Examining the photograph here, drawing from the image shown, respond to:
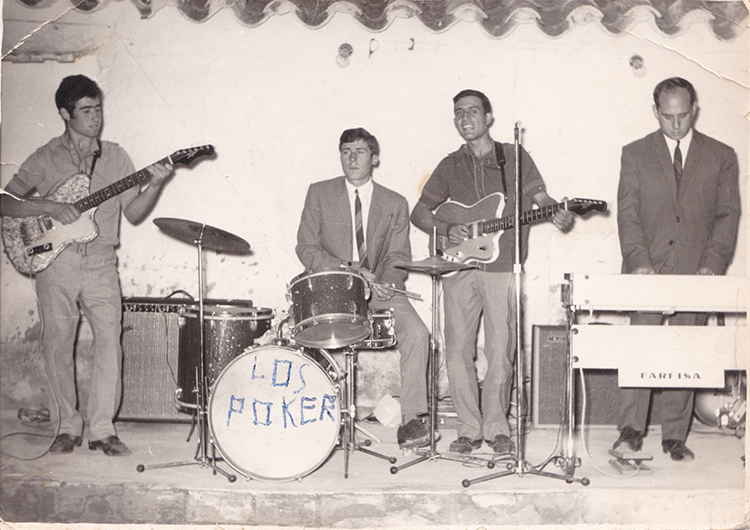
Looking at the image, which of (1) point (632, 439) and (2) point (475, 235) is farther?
(2) point (475, 235)

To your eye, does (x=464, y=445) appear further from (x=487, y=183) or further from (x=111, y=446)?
(x=111, y=446)

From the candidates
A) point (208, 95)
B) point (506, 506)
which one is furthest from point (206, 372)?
point (208, 95)

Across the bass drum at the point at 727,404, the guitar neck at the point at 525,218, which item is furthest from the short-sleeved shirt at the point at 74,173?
the bass drum at the point at 727,404

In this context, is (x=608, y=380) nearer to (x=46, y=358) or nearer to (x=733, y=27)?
(x=733, y=27)

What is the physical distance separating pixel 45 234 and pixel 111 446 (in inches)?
60.4

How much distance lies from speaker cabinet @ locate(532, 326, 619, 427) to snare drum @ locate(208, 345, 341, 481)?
1.94 m

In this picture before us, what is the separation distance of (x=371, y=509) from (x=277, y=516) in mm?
546

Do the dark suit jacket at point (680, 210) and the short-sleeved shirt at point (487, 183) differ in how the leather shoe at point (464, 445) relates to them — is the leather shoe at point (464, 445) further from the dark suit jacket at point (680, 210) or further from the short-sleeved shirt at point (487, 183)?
the dark suit jacket at point (680, 210)

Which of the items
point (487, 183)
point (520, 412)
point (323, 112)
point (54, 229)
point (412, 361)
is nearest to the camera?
point (520, 412)

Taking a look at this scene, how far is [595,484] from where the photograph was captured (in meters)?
4.17

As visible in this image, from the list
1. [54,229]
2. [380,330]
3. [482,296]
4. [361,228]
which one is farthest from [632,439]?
[54,229]

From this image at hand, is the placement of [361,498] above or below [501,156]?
below

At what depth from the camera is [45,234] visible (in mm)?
4879

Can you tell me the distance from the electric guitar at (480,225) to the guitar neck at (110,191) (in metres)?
2.12
